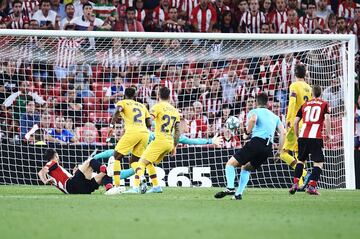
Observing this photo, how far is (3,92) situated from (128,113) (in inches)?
205

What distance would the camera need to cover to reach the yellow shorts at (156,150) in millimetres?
17109

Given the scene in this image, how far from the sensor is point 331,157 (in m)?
20.8

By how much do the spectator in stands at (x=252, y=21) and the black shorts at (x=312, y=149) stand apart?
8.76 m

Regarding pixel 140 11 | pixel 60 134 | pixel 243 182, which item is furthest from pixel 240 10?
pixel 243 182

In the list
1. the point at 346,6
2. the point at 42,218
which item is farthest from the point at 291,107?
the point at 346,6

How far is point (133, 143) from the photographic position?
679 inches

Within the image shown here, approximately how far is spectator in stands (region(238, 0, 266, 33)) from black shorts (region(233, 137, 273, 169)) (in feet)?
33.7

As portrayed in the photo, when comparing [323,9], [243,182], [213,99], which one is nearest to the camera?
[243,182]

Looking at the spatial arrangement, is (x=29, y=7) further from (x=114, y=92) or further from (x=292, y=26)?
(x=292, y=26)

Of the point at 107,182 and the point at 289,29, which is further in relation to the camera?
the point at 289,29

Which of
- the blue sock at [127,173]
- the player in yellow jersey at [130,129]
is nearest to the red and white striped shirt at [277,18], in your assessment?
the blue sock at [127,173]

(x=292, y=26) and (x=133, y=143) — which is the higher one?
(x=292, y=26)

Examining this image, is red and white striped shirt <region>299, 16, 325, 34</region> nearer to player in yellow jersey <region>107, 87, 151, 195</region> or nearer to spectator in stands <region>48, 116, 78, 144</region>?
spectator in stands <region>48, 116, 78, 144</region>

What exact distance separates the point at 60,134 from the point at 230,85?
13.2 feet
